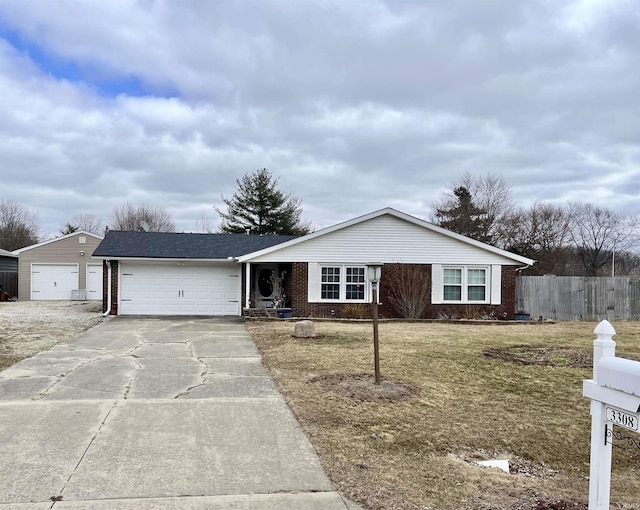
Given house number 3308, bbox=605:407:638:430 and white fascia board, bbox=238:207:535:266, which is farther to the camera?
white fascia board, bbox=238:207:535:266

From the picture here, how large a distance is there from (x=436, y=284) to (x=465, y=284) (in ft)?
3.89

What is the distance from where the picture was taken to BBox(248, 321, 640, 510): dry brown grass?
13.8 feet

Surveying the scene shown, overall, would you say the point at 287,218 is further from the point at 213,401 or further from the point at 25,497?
the point at 25,497

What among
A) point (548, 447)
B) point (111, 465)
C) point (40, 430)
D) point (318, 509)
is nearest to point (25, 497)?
point (111, 465)

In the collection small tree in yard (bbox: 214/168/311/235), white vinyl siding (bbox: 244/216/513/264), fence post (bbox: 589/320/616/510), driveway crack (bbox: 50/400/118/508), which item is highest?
small tree in yard (bbox: 214/168/311/235)

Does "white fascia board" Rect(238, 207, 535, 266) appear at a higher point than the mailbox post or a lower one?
higher

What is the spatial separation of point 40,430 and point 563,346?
1180cm

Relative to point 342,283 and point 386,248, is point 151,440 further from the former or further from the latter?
point 386,248

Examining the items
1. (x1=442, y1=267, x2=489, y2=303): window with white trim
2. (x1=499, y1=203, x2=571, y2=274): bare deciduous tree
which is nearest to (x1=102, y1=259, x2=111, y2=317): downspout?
(x1=442, y1=267, x2=489, y2=303): window with white trim

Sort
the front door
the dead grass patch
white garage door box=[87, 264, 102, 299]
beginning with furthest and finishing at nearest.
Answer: white garage door box=[87, 264, 102, 299], the front door, the dead grass patch

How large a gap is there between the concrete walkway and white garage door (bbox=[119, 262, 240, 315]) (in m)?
11.3

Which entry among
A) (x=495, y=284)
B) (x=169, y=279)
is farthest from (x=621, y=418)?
(x=169, y=279)

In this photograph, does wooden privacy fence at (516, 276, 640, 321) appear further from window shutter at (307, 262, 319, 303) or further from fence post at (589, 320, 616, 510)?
fence post at (589, 320, 616, 510)

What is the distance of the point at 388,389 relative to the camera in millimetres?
7512
